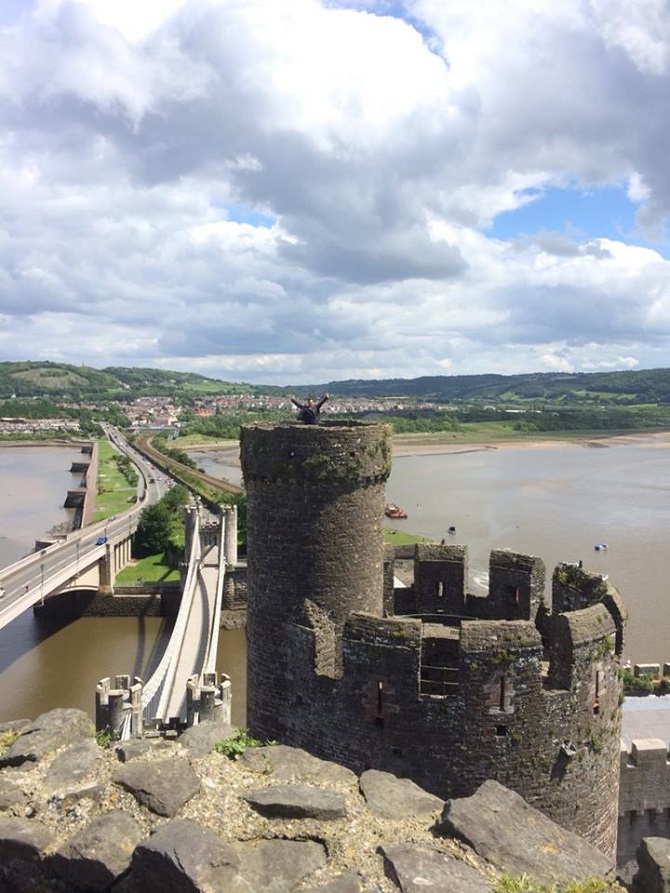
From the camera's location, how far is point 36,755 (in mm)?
5328

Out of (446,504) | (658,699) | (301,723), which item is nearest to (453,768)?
(301,723)

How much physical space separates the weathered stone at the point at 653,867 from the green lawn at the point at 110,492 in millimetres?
55045

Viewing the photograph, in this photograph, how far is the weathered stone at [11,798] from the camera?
4.73m

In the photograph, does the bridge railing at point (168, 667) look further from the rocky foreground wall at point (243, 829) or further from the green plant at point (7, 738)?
the rocky foreground wall at point (243, 829)

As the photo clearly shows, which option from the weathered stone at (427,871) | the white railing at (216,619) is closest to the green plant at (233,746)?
the weathered stone at (427,871)

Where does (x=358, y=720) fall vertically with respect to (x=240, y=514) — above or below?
above

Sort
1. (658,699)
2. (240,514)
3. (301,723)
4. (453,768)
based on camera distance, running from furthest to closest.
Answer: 1. (240,514)
2. (658,699)
3. (301,723)
4. (453,768)

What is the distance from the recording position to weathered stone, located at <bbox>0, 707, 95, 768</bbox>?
209 inches

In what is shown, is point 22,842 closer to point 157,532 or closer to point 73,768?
point 73,768

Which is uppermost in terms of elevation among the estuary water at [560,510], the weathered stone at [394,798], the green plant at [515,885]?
the green plant at [515,885]

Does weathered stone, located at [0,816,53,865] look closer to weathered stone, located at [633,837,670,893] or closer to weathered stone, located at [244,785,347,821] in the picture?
weathered stone, located at [244,785,347,821]

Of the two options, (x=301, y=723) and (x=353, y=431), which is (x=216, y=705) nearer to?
(x=301, y=723)

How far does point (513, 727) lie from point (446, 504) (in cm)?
6503

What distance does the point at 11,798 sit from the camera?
479cm
